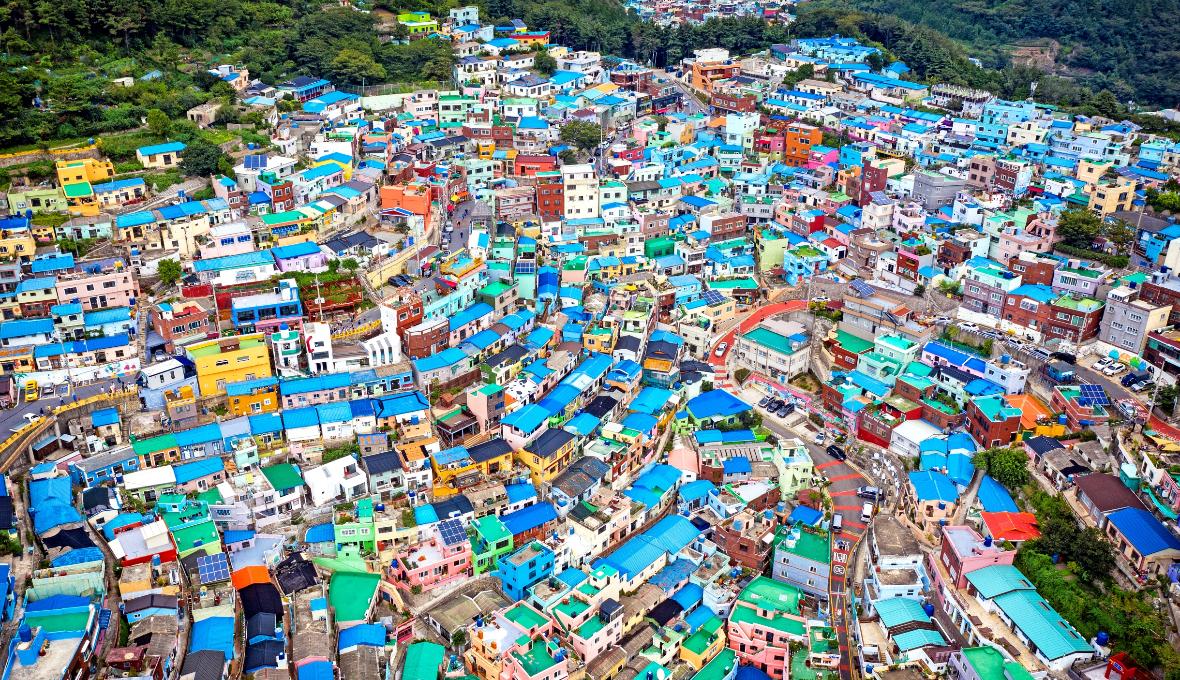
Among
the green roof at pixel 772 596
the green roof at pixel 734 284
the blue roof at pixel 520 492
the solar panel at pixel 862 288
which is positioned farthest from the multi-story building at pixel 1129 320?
the blue roof at pixel 520 492

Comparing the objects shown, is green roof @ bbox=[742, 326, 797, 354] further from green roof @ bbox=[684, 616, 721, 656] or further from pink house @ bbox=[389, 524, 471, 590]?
pink house @ bbox=[389, 524, 471, 590]

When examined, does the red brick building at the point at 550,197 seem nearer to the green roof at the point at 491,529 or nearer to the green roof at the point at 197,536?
the green roof at the point at 491,529

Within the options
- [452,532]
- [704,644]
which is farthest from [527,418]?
[704,644]

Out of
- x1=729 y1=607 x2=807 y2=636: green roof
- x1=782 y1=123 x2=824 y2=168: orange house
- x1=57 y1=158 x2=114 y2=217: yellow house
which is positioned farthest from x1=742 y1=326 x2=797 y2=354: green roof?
x1=57 y1=158 x2=114 y2=217: yellow house

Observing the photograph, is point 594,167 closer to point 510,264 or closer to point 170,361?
point 510,264

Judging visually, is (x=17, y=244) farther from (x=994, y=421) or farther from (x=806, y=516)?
(x=994, y=421)

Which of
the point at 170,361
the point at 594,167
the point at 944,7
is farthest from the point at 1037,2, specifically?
the point at 170,361
